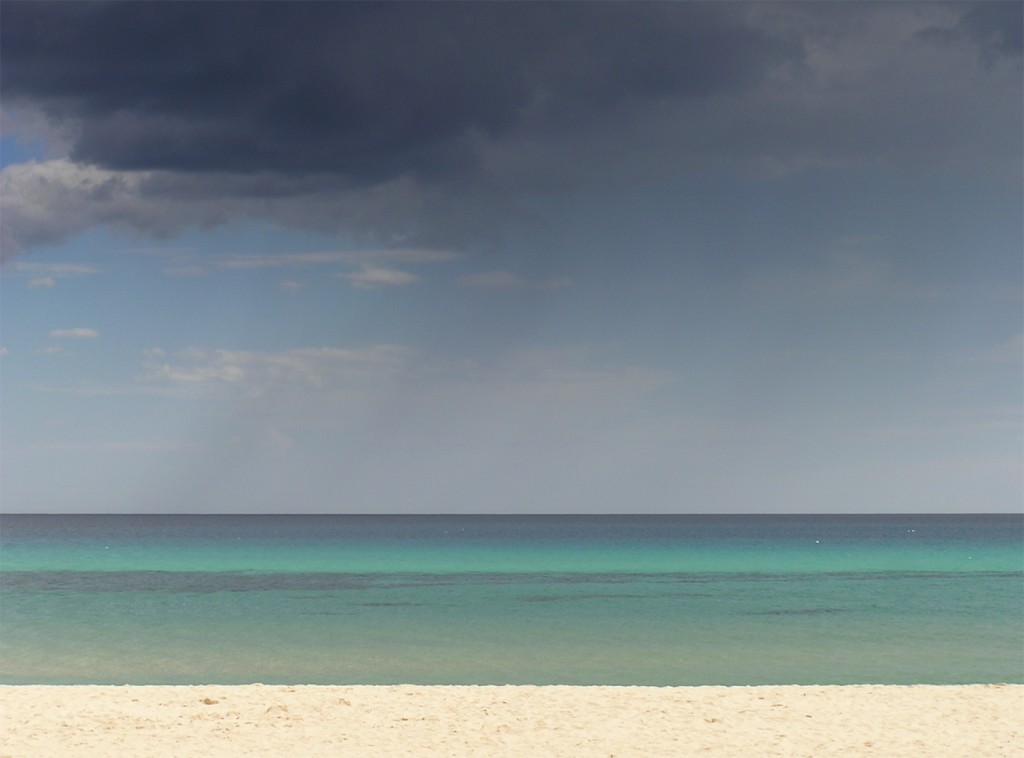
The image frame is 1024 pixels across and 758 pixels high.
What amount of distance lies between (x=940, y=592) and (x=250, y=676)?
105 ft

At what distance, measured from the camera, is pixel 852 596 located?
136 ft

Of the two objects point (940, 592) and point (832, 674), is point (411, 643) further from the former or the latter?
point (940, 592)

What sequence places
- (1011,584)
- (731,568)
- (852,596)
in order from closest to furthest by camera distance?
(852,596), (1011,584), (731,568)

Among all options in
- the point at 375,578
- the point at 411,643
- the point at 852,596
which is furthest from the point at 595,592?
the point at 411,643
